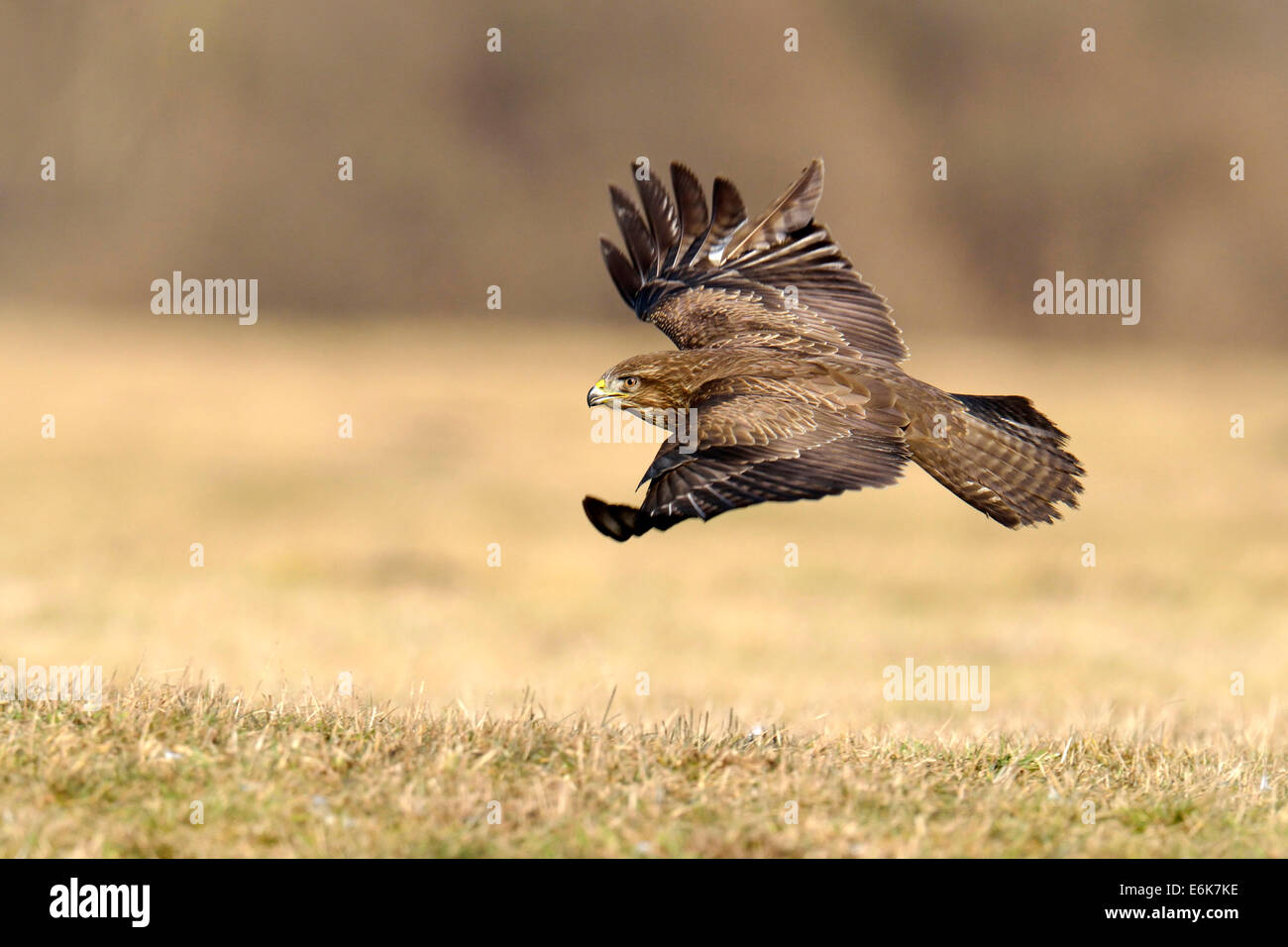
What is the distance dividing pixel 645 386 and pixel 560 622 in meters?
12.7

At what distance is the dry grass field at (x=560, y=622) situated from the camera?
640 cm

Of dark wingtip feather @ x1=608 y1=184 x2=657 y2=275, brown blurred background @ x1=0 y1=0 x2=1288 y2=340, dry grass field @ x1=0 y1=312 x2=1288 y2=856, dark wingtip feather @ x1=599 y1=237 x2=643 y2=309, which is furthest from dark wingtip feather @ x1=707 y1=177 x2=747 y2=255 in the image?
brown blurred background @ x1=0 y1=0 x2=1288 y2=340

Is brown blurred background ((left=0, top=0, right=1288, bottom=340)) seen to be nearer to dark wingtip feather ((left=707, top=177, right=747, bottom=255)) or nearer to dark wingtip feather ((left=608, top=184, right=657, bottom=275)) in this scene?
dark wingtip feather ((left=608, top=184, right=657, bottom=275))

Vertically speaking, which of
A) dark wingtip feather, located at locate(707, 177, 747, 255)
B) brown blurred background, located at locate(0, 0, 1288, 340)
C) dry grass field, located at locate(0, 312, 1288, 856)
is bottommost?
dry grass field, located at locate(0, 312, 1288, 856)

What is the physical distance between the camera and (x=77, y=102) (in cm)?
9450

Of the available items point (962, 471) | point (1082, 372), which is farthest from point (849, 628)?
point (1082, 372)

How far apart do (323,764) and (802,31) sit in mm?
104023

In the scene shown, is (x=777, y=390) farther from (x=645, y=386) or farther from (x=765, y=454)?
(x=645, y=386)

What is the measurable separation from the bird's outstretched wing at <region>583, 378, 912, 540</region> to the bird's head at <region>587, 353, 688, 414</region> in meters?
0.43

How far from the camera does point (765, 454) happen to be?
8.45m

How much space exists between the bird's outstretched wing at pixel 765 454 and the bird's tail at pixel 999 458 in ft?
1.10

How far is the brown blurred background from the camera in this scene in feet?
286

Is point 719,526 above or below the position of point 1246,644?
above

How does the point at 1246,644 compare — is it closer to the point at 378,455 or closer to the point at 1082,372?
the point at 378,455
